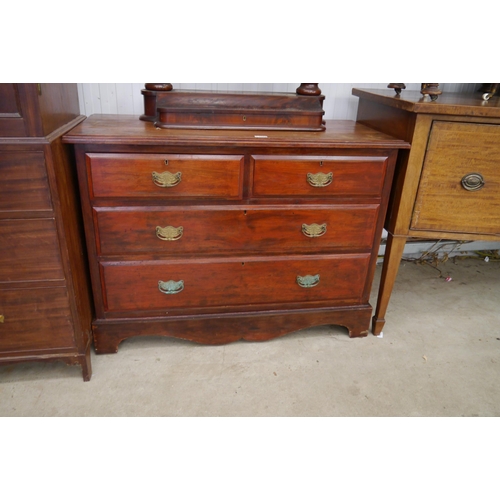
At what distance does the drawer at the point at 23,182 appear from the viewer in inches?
47.6

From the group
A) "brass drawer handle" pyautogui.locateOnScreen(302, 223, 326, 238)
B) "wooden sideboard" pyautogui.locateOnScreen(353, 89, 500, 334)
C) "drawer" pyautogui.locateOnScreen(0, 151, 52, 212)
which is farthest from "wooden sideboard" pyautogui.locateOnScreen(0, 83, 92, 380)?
"wooden sideboard" pyautogui.locateOnScreen(353, 89, 500, 334)

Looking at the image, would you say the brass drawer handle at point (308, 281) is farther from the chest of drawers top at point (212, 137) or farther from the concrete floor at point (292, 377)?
the chest of drawers top at point (212, 137)

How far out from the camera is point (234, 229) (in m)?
1.57

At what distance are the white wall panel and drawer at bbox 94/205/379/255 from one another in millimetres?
761

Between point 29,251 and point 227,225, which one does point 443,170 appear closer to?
point 227,225

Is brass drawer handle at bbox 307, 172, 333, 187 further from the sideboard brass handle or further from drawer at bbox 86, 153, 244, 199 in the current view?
the sideboard brass handle

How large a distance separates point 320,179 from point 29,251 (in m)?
1.05

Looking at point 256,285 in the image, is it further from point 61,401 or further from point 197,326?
point 61,401

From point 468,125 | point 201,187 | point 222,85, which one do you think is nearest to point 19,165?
point 201,187

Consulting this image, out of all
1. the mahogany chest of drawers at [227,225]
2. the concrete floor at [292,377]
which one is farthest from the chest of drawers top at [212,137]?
the concrete floor at [292,377]

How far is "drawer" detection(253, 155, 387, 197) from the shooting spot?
1498 millimetres

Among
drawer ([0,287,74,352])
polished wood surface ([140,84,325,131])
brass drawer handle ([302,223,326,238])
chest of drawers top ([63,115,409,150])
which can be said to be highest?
polished wood surface ([140,84,325,131])

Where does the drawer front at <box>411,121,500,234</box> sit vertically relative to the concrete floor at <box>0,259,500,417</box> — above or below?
above

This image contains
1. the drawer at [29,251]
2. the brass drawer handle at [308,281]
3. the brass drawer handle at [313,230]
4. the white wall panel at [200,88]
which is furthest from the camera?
the white wall panel at [200,88]
